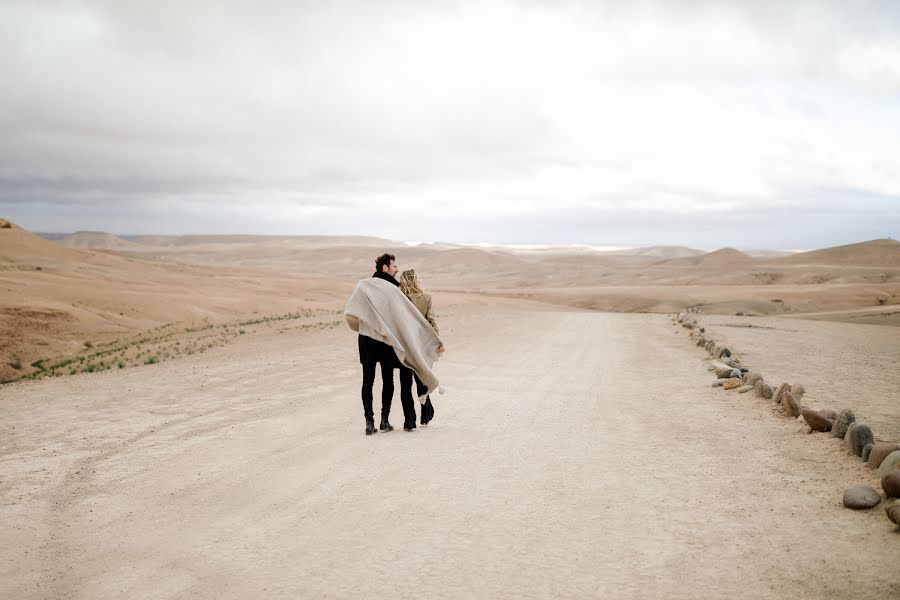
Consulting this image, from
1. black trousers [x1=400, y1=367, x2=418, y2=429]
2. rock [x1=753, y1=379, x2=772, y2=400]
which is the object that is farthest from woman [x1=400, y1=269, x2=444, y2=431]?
rock [x1=753, y1=379, x2=772, y2=400]

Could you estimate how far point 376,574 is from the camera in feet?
13.3

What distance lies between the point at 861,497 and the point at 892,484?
23 cm

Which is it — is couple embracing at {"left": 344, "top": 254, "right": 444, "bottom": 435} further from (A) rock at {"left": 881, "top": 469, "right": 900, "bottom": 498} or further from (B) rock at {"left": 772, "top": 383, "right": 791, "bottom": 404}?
(B) rock at {"left": 772, "top": 383, "right": 791, "bottom": 404}

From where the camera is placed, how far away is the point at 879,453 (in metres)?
5.59

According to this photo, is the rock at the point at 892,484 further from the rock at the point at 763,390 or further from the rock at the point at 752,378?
the rock at the point at 752,378

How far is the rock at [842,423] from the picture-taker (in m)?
6.59

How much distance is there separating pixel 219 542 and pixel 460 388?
640 centimetres

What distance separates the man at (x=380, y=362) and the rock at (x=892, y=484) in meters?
4.94

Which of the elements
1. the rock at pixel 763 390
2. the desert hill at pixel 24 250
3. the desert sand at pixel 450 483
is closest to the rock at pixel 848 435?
the desert sand at pixel 450 483

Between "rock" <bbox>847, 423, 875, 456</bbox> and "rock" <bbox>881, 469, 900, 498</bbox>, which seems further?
"rock" <bbox>847, 423, 875, 456</bbox>

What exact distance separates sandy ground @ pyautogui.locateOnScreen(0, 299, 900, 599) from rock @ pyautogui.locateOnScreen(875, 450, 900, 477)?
Result: 0.25 meters

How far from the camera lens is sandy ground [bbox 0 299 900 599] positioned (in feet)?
13.1

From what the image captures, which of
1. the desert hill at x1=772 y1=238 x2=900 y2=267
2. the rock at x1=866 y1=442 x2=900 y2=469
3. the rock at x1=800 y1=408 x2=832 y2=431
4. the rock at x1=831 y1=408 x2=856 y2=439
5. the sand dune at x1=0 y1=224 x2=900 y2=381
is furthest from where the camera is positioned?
the desert hill at x1=772 y1=238 x2=900 y2=267

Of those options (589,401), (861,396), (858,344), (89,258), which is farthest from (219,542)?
(89,258)
